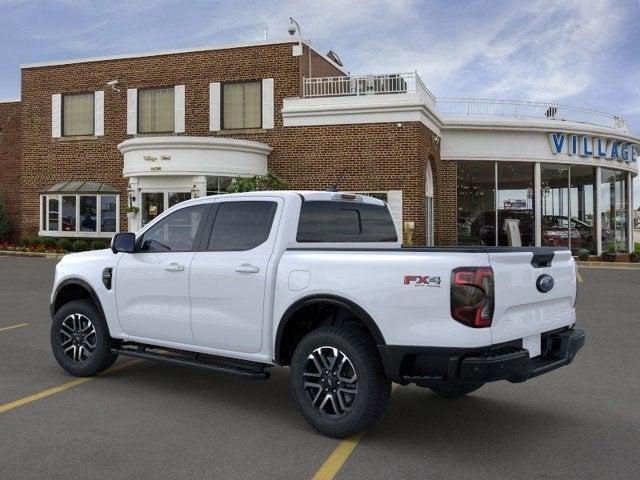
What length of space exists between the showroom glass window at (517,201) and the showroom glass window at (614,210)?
3529 millimetres

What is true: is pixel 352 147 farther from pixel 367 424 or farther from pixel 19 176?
pixel 367 424

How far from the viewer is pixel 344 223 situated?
19.1 feet

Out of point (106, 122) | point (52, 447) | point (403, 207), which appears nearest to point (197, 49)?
point (106, 122)

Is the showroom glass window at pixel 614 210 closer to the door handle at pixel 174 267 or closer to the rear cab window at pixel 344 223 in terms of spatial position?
the rear cab window at pixel 344 223

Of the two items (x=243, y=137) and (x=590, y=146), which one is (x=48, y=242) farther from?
(x=590, y=146)

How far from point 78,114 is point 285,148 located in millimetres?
9408

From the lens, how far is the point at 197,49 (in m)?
24.6

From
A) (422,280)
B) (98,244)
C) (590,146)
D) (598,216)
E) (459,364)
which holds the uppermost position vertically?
(590,146)

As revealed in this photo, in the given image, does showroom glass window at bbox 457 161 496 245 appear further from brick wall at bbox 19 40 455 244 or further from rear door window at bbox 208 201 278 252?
rear door window at bbox 208 201 278 252

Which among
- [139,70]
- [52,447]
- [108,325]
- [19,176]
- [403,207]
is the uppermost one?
[139,70]

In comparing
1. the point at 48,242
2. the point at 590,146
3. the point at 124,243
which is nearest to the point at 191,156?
the point at 48,242

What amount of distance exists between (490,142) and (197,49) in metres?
11.5

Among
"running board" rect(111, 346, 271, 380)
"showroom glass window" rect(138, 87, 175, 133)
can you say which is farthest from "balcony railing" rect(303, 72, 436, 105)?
"running board" rect(111, 346, 271, 380)

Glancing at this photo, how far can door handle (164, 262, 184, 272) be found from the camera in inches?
224
